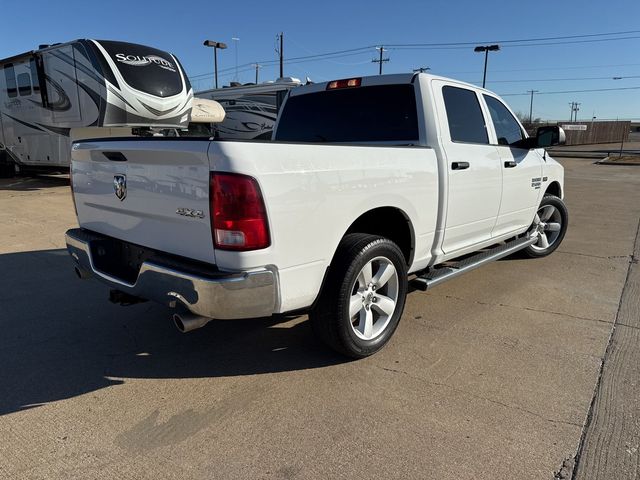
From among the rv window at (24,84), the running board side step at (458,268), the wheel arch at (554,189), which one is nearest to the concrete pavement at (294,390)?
the running board side step at (458,268)

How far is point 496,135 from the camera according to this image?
4.80 meters

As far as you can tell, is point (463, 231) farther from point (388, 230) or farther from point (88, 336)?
point (88, 336)

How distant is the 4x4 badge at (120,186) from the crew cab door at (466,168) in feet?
7.81

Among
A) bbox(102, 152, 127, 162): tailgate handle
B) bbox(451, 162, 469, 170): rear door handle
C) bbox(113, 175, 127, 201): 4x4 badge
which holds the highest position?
bbox(102, 152, 127, 162): tailgate handle

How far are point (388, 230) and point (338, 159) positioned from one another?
1.08 meters

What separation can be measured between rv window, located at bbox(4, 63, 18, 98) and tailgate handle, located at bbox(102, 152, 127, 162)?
1309 cm

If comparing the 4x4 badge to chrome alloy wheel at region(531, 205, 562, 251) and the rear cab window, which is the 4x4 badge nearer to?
the rear cab window

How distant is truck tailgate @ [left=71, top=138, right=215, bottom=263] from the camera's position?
260cm

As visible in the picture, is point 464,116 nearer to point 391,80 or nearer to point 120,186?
point 391,80

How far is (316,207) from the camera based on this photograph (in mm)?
2805

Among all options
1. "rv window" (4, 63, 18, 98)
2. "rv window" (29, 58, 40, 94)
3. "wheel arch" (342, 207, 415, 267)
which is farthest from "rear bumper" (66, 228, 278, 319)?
"rv window" (4, 63, 18, 98)

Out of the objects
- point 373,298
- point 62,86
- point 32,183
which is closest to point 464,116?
point 373,298

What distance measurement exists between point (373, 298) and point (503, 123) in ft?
9.03

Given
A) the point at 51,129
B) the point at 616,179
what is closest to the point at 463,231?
the point at 51,129
